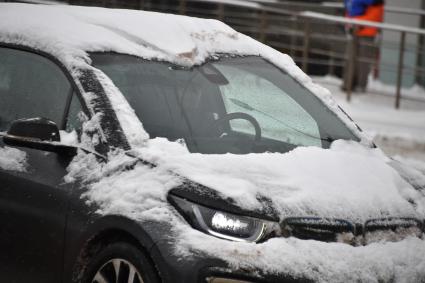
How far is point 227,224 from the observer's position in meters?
3.99

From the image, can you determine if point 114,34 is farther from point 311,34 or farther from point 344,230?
point 311,34

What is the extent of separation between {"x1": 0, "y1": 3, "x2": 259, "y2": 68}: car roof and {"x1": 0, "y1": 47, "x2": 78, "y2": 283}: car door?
0.38 ft

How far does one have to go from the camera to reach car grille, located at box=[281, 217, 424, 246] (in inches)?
160

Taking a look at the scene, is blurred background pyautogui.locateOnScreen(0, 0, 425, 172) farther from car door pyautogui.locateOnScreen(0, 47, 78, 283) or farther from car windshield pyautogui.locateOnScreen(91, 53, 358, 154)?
car door pyautogui.locateOnScreen(0, 47, 78, 283)

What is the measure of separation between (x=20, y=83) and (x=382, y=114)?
31.5 ft

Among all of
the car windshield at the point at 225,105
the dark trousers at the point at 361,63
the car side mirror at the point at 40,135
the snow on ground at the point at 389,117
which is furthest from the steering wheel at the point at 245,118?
the dark trousers at the point at 361,63

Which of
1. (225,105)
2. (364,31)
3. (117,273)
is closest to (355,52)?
(364,31)

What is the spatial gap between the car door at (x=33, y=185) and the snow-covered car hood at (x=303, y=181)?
49 centimetres

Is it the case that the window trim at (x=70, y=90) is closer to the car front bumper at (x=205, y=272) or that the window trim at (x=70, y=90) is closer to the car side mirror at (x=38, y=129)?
the car side mirror at (x=38, y=129)

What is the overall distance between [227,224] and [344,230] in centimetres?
52

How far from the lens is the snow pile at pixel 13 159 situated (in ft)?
15.1

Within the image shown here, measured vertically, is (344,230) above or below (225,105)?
below

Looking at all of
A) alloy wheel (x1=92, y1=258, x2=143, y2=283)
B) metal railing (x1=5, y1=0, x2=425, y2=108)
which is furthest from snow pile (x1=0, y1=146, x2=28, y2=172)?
metal railing (x1=5, y1=0, x2=425, y2=108)

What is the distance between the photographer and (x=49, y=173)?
14.6ft
